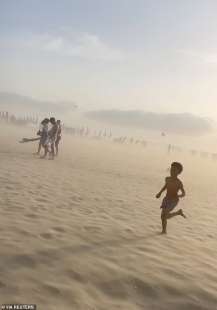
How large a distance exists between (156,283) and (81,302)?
1.37 metres

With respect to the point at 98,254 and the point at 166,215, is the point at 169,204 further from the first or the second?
the point at 98,254

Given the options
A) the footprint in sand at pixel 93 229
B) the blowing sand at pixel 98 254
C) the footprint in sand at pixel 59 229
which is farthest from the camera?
the footprint in sand at pixel 93 229

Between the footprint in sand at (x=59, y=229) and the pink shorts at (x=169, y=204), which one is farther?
the pink shorts at (x=169, y=204)

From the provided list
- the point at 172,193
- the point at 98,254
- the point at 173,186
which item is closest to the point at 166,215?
the point at 172,193

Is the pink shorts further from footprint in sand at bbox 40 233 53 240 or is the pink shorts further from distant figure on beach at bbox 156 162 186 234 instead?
footprint in sand at bbox 40 233 53 240

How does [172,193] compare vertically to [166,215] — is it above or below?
above

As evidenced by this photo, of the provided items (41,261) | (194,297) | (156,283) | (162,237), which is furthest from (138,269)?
(162,237)

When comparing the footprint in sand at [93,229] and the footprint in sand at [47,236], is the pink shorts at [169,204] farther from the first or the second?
the footprint in sand at [47,236]

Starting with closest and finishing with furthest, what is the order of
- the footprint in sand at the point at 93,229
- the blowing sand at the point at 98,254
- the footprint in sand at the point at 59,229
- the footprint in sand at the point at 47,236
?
the blowing sand at the point at 98,254 < the footprint in sand at the point at 47,236 < the footprint in sand at the point at 59,229 < the footprint in sand at the point at 93,229

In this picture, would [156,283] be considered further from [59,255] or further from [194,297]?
[59,255]

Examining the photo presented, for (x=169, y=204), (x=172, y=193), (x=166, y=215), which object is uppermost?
(x=172, y=193)

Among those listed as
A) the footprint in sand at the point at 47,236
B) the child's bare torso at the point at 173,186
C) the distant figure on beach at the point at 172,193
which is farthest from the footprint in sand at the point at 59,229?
the child's bare torso at the point at 173,186

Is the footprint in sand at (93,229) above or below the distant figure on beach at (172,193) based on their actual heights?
below

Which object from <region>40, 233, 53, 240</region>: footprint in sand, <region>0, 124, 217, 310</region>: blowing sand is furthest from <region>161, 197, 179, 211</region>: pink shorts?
<region>40, 233, 53, 240</region>: footprint in sand
